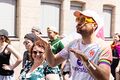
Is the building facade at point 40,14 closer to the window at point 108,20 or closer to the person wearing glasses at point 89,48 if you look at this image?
the window at point 108,20

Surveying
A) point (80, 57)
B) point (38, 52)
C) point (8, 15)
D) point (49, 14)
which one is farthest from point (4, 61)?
point (49, 14)

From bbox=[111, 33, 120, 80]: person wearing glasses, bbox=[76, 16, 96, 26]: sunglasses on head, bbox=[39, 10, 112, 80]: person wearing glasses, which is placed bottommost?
bbox=[111, 33, 120, 80]: person wearing glasses

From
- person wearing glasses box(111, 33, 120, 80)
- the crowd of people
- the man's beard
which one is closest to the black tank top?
the crowd of people

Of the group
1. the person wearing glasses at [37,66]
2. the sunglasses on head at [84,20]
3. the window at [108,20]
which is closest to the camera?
the sunglasses on head at [84,20]

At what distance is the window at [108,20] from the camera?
62.8ft

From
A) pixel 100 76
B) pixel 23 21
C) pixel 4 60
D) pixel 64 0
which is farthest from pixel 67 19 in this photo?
pixel 100 76

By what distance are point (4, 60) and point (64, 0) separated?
8.85m

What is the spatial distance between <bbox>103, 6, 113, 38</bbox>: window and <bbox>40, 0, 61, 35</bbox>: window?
3.68 meters

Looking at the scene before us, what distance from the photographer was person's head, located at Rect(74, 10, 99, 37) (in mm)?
4029

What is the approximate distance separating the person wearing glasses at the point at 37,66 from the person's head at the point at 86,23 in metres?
0.88

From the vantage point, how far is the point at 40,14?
49.5ft

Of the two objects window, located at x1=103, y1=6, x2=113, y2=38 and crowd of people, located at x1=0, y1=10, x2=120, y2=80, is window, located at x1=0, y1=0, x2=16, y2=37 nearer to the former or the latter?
window, located at x1=103, y1=6, x2=113, y2=38

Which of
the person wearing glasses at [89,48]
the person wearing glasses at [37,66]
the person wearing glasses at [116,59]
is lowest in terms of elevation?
the person wearing glasses at [116,59]

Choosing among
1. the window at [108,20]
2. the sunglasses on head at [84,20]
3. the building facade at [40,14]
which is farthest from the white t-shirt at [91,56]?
the window at [108,20]
